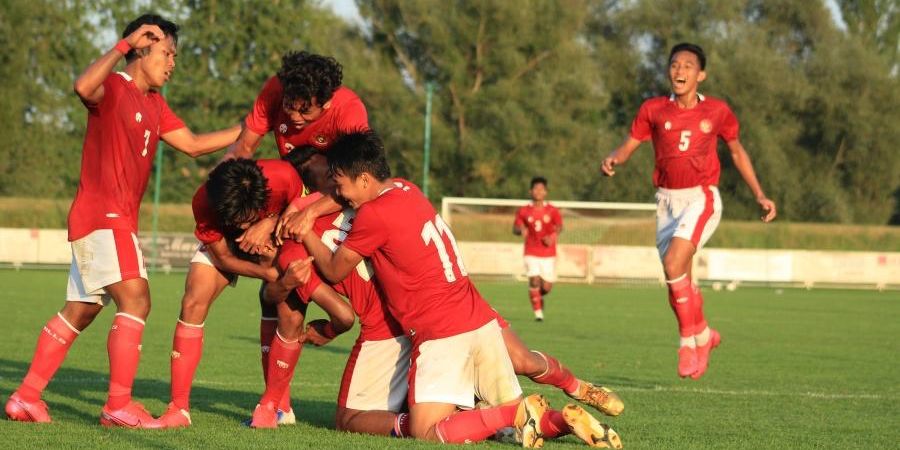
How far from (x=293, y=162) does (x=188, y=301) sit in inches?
40.4

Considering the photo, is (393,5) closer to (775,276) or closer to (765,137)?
(765,137)

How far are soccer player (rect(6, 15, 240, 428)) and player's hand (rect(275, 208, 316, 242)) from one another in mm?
924

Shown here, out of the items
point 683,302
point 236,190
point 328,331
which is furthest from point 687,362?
point 236,190

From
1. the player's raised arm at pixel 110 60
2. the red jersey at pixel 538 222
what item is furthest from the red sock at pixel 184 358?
the red jersey at pixel 538 222

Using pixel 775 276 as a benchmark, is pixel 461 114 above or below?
above

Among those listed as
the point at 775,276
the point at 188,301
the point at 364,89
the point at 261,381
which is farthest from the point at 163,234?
the point at 188,301

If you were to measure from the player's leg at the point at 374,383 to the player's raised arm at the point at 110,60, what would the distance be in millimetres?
2059

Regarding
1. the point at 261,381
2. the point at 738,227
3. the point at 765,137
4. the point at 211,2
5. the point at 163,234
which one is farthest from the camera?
the point at 765,137

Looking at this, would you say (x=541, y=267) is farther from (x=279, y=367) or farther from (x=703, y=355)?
(x=279, y=367)

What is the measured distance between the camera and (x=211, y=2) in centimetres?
4459

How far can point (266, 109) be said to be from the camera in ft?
25.7

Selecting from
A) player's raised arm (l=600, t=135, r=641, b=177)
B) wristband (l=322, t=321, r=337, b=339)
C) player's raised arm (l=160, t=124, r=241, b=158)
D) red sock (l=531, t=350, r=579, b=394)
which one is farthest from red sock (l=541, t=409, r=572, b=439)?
player's raised arm (l=600, t=135, r=641, b=177)

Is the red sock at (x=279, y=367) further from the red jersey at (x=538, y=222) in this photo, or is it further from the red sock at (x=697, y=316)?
the red jersey at (x=538, y=222)

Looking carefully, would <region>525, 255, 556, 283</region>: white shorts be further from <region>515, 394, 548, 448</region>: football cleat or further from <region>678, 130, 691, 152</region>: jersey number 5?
<region>515, 394, 548, 448</region>: football cleat
